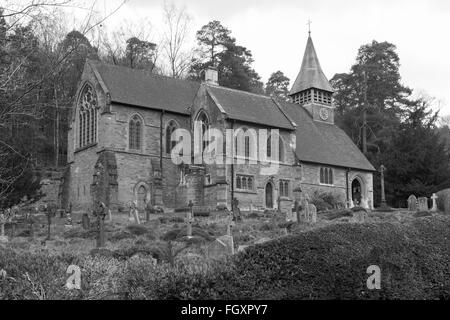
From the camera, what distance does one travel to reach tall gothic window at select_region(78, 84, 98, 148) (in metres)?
36.3

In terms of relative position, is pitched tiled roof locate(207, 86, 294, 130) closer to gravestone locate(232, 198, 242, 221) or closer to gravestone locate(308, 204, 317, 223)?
gravestone locate(232, 198, 242, 221)

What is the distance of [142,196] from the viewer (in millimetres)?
35250

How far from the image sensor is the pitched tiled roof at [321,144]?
4069 centimetres

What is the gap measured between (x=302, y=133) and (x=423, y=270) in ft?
108

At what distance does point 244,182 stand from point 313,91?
13.9 meters

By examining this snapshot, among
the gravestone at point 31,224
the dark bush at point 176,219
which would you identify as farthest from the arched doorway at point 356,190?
the gravestone at point 31,224

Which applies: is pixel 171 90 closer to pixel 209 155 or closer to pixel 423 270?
pixel 209 155

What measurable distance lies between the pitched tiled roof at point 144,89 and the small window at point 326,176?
31.7ft

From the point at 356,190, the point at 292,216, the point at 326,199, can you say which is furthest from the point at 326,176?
the point at 292,216

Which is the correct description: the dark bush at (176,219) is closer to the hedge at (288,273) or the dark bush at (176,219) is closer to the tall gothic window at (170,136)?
the tall gothic window at (170,136)

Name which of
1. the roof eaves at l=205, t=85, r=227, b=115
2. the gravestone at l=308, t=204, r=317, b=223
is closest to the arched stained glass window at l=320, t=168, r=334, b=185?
the roof eaves at l=205, t=85, r=227, b=115

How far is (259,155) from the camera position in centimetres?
3675
